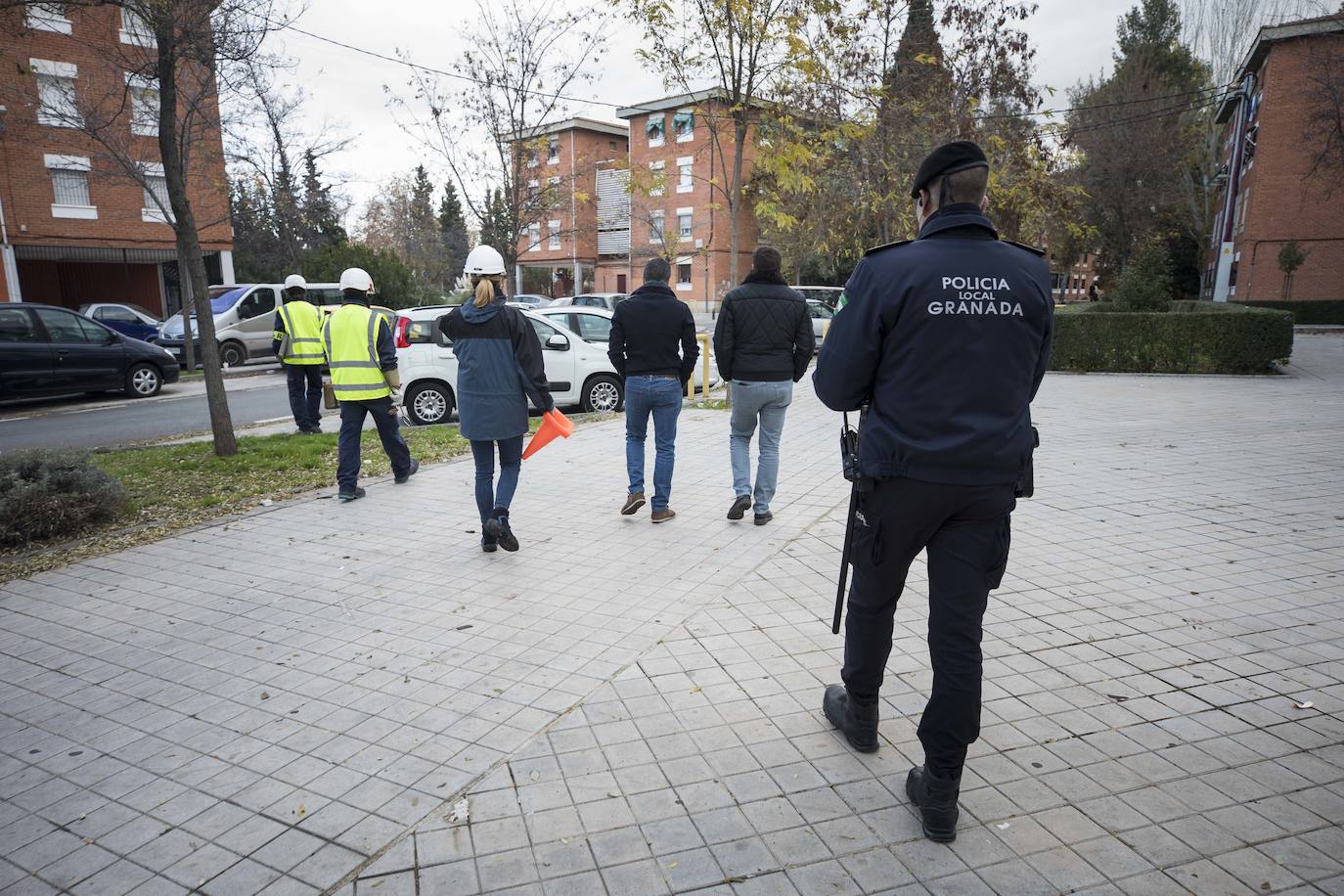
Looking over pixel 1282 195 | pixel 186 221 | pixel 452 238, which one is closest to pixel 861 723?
pixel 186 221

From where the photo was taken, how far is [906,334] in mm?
2645

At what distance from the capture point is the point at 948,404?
2605 millimetres

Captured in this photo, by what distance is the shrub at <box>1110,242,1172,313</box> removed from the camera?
17.2 meters

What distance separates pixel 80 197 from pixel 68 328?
1551cm

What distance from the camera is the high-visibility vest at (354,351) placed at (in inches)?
278

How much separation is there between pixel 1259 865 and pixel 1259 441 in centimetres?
830

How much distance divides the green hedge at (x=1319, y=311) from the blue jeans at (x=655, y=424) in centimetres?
3226

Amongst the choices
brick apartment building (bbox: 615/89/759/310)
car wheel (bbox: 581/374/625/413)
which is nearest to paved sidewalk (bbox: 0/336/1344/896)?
car wheel (bbox: 581/374/625/413)

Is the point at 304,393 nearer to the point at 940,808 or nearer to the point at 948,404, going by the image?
the point at 948,404

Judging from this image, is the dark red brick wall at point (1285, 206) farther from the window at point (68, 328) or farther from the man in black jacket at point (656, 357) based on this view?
the window at point (68, 328)

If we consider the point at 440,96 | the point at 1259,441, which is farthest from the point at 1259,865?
the point at 440,96

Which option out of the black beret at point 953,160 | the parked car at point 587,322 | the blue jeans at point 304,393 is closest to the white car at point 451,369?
the parked car at point 587,322

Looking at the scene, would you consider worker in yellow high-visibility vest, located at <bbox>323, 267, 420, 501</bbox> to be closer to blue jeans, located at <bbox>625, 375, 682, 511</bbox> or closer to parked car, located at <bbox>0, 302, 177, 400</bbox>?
blue jeans, located at <bbox>625, 375, 682, 511</bbox>

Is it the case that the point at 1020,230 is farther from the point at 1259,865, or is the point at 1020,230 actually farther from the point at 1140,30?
the point at 1140,30
